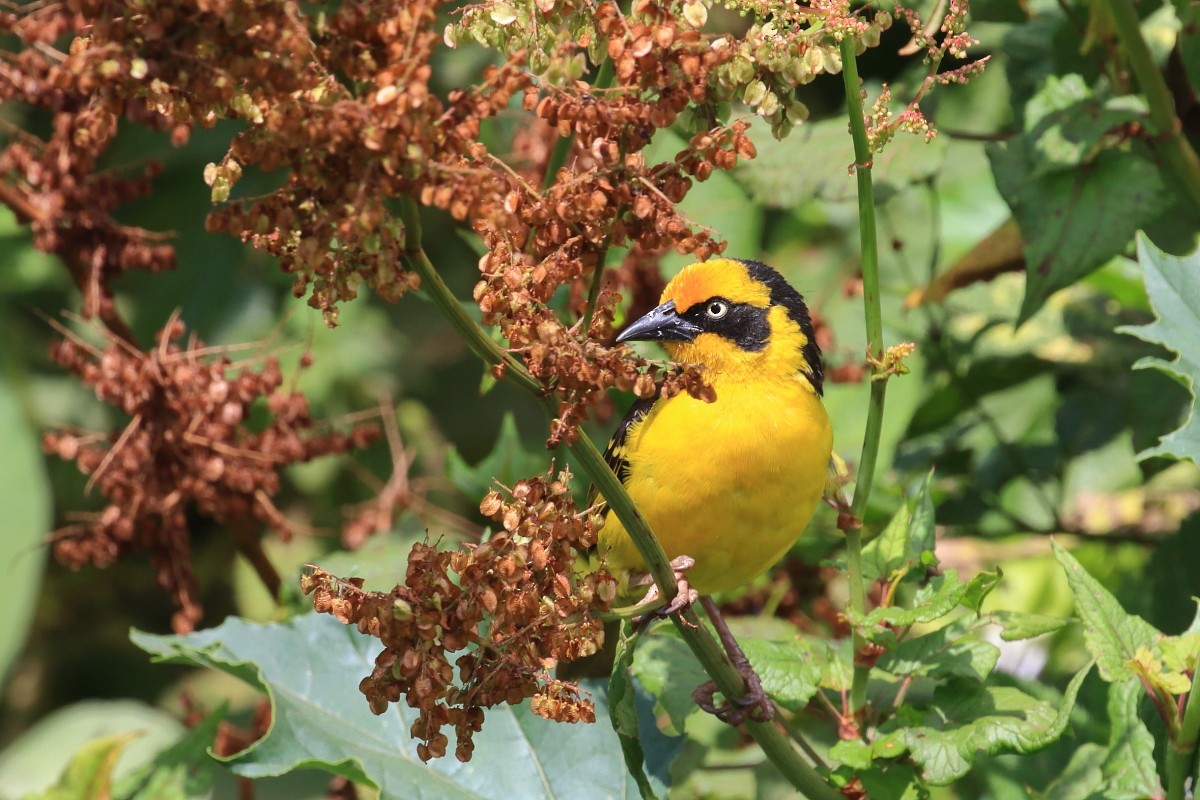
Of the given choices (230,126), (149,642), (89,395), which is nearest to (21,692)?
(89,395)

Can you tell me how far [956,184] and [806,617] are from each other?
2019 millimetres

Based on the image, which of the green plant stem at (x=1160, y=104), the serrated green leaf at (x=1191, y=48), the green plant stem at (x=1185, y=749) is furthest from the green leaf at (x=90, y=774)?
the serrated green leaf at (x=1191, y=48)

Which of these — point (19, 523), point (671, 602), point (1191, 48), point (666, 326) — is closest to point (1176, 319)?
point (671, 602)

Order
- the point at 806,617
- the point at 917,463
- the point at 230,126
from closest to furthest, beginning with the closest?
the point at 806,617, the point at 917,463, the point at 230,126

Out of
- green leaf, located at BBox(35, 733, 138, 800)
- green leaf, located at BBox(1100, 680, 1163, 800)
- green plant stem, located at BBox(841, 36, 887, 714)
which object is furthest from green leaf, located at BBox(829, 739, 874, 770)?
green leaf, located at BBox(35, 733, 138, 800)

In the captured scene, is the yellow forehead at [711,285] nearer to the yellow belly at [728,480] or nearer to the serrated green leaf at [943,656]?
the yellow belly at [728,480]

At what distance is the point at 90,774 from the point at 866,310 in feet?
5.89

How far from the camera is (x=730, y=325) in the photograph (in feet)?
8.92

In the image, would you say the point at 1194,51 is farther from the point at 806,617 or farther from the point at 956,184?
the point at 956,184

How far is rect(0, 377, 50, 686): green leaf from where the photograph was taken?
11.9ft

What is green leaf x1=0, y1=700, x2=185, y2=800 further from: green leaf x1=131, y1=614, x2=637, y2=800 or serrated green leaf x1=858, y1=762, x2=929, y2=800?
serrated green leaf x1=858, y1=762, x2=929, y2=800

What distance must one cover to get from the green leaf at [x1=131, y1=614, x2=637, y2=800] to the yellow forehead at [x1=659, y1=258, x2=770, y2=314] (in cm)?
78

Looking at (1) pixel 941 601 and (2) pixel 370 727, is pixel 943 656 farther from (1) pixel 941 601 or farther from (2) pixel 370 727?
(2) pixel 370 727

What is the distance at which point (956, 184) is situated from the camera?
4.64m
